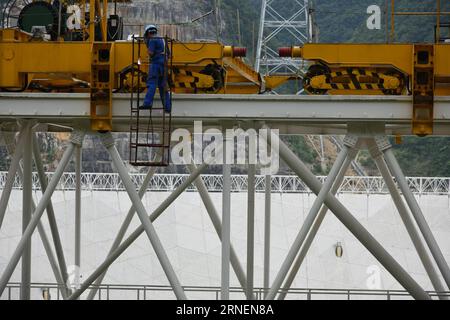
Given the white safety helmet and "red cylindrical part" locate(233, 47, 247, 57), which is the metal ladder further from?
"red cylindrical part" locate(233, 47, 247, 57)

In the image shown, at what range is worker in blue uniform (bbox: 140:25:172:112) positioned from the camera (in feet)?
65.1

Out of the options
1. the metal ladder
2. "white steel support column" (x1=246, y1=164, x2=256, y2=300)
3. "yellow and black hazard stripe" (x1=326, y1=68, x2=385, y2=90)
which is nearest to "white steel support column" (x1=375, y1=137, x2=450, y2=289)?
"yellow and black hazard stripe" (x1=326, y1=68, x2=385, y2=90)

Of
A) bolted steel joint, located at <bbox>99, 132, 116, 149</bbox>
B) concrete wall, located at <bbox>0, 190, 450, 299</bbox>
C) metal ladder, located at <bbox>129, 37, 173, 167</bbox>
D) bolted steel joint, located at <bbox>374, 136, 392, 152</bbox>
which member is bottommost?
concrete wall, located at <bbox>0, 190, 450, 299</bbox>

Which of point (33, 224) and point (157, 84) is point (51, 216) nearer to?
point (33, 224)

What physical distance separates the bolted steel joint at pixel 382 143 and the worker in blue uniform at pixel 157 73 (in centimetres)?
335

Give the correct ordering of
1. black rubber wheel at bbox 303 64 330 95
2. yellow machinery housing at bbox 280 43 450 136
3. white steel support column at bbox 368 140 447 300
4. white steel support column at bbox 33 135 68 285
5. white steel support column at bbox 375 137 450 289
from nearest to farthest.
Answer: white steel support column at bbox 375 137 450 289 < yellow machinery housing at bbox 280 43 450 136 < black rubber wheel at bbox 303 64 330 95 < white steel support column at bbox 368 140 447 300 < white steel support column at bbox 33 135 68 285

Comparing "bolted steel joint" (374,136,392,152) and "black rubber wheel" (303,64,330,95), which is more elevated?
"black rubber wheel" (303,64,330,95)

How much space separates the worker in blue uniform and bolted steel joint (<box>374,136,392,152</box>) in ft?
11.0

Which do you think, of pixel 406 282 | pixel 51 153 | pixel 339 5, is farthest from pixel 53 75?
pixel 51 153

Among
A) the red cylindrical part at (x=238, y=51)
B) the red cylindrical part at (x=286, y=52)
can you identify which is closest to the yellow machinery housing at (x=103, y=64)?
the red cylindrical part at (x=238, y=51)

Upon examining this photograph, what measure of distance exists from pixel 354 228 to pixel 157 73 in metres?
4.03

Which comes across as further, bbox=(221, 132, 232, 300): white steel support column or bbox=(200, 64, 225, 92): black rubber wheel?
bbox=(200, 64, 225, 92): black rubber wheel

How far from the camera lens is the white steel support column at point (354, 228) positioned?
20.3 m

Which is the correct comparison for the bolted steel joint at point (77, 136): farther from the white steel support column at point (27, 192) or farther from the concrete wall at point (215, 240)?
the concrete wall at point (215, 240)
